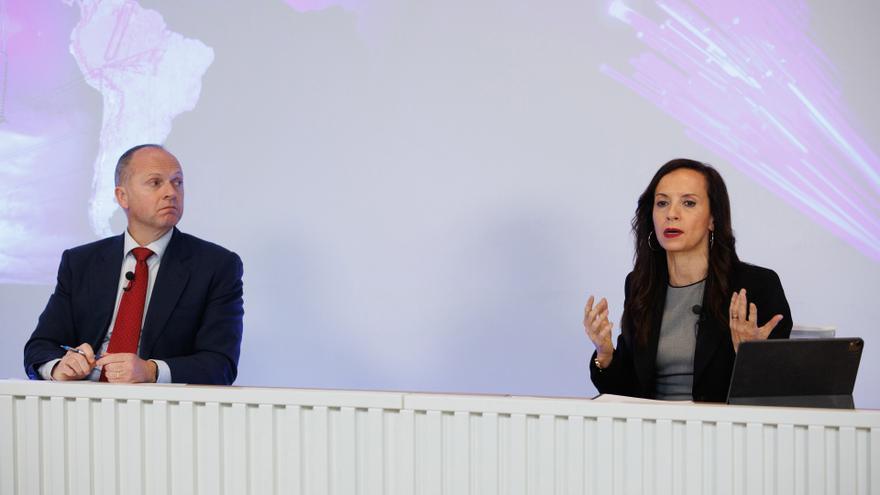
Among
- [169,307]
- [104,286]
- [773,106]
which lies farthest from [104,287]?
[773,106]

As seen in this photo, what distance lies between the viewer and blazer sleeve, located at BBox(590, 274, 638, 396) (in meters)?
2.71

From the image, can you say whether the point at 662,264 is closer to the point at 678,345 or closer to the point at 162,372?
the point at 678,345

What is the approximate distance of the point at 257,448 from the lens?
1.88 m

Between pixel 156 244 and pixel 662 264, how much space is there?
1500 mm

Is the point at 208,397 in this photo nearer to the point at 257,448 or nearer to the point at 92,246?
the point at 257,448

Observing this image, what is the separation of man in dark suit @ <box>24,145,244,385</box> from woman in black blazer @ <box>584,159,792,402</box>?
108 cm

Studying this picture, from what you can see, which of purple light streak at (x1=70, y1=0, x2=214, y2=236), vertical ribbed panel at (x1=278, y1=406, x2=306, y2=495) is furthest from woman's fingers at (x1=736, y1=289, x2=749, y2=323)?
purple light streak at (x1=70, y1=0, x2=214, y2=236)

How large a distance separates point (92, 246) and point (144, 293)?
0.26 meters

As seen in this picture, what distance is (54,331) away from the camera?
2.81 metres

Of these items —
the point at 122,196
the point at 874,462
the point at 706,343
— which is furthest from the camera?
the point at 122,196

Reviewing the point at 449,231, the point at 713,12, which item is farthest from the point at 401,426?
the point at 713,12

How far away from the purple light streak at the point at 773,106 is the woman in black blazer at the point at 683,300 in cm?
90

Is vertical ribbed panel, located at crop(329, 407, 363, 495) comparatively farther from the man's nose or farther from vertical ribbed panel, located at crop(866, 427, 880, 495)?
the man's nose

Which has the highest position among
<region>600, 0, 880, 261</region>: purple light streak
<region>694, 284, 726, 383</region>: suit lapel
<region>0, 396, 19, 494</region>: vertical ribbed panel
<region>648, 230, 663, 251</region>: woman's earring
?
<region>600, 0, 880, 261</region>: purple light streak
